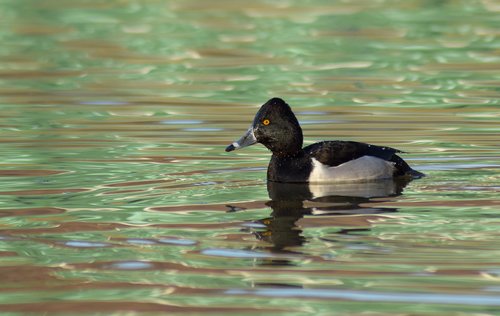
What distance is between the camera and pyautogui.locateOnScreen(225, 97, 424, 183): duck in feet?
39.2

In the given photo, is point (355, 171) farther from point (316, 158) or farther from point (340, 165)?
point (316, 158)

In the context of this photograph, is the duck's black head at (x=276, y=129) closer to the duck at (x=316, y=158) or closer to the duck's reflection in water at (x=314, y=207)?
the duck at (x=316, y=158)

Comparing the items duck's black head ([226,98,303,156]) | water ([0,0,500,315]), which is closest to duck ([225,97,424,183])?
duck's black head ([226,98,303,156])

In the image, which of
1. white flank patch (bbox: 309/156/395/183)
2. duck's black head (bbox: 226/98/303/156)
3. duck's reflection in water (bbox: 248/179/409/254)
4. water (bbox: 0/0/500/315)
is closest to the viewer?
water (bbox: 0/0/500/315)

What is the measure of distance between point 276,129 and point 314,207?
68.6 inches

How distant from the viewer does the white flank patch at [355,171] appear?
468 inches

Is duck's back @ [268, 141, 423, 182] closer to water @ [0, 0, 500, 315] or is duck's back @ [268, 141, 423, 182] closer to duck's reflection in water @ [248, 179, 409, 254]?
duck's reflection in water @ [248, 179, 409, 254]

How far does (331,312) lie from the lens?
24.1 feet

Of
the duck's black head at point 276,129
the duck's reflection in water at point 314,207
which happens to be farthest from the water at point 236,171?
the duck's black head at point 276,129

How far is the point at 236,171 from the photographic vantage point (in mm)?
12547

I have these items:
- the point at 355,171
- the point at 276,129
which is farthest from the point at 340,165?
the point at 276,129

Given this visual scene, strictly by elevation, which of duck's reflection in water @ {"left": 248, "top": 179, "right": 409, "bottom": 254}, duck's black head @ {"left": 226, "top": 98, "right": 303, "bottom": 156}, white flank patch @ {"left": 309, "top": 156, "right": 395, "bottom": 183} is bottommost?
duck's reflection in water @ {"left": 248, "top": 179, "right": 409, "bottom": 254}

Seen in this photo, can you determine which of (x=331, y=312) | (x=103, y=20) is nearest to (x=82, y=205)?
(x=331, y=312)

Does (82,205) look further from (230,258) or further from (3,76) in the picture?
(3,76)
